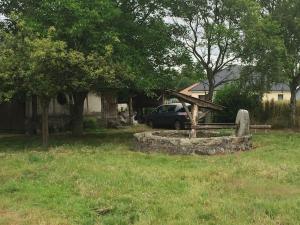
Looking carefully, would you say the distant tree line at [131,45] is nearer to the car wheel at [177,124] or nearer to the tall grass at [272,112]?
the tall grass at [272,112]

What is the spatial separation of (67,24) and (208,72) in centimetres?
1156

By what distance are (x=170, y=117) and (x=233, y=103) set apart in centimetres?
392

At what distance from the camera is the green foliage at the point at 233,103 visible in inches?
1161

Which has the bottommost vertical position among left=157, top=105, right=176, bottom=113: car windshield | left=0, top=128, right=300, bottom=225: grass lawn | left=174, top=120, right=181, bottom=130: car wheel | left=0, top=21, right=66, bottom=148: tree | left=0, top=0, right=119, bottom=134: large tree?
left=0, top=128, right=300, bottom=225: grass lawn

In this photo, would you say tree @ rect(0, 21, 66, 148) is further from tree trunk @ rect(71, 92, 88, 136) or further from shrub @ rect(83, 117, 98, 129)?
shrub @ rect(83, 117, 98, 129)

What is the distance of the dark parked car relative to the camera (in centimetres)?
2961

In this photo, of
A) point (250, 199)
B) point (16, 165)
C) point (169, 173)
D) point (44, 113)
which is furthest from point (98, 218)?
point (44, 113)

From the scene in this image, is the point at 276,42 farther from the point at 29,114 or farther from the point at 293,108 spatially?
the point at 29,114

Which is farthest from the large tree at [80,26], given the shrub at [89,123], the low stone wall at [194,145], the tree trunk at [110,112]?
the tree trunk at [110,112]

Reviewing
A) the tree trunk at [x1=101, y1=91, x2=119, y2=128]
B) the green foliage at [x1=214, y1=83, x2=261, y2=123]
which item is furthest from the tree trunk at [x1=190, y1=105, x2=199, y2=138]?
the tree trunk at [x1=101, y1=91, x2=119, y2=128]

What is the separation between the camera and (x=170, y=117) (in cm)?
3023

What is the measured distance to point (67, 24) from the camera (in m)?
18.2

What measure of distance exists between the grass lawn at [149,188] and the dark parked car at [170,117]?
13851 millimetres

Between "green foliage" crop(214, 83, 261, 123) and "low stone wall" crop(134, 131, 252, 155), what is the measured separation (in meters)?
12.5
